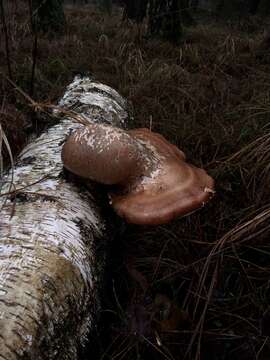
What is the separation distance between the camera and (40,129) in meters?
2.87

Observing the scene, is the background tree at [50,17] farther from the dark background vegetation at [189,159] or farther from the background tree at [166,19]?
the background tree at [166,19]

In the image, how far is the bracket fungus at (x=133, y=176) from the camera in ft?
6.48

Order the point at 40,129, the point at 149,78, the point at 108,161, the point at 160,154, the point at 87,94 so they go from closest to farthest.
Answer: the point at 108,161
the point at 160,154
the point at 40,129
the point at 87,94
the point at 149,78

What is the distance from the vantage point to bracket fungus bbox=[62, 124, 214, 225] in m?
1.97

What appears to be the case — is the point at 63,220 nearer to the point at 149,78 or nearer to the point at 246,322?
the point at 246,322

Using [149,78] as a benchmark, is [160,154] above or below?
above

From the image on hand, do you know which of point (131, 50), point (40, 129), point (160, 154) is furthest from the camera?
point (131, 50)

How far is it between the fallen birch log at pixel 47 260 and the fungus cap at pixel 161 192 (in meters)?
0.21

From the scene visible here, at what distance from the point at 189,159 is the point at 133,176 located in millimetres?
1352

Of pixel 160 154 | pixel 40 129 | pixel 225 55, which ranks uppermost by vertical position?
pixel 160 154

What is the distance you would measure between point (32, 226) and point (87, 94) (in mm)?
1514

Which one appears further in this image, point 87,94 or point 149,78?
point 149,78

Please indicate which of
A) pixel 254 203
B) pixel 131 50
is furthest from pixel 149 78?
pixel 254 203

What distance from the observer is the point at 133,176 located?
82.2 inches
